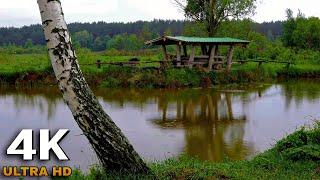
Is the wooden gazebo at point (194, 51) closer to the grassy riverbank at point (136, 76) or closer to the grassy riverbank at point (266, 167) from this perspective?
the grassy riverbank at point (136, 76)

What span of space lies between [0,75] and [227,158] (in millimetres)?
21309

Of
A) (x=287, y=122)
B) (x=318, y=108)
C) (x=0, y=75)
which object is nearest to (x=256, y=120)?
(x=287, y=122)

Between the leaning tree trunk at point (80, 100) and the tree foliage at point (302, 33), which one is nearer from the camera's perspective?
the leaning tree trunk at point (80, 100)

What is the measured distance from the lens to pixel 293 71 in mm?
34312

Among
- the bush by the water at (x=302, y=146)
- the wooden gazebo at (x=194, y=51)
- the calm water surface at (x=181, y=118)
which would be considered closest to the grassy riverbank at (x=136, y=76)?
the wooden gazebo at (x=194, y=51)

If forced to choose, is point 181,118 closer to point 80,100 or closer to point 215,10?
point 80,100

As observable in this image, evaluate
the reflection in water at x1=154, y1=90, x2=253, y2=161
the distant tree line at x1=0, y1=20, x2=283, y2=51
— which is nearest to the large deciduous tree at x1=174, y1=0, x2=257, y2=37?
the reflection in water at x1=154, y1=90, x2=253, y2=161

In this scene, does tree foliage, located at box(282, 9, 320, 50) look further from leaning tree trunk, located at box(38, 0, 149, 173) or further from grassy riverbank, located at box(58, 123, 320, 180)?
leaning tree trunk, located at box(38, 0, 149, 173)

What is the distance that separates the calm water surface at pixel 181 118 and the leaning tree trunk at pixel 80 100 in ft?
9.85

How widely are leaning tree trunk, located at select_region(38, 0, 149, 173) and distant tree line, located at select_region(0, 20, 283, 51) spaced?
62.4 m

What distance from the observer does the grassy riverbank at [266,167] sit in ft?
23.3

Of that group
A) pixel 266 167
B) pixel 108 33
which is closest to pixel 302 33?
pixel 266 167

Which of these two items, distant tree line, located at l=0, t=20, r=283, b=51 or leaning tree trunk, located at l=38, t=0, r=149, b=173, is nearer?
leaning tree trunk, located at l=38, t=0, r=149, b=173

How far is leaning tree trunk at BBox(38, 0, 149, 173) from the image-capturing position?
19.7 ft
